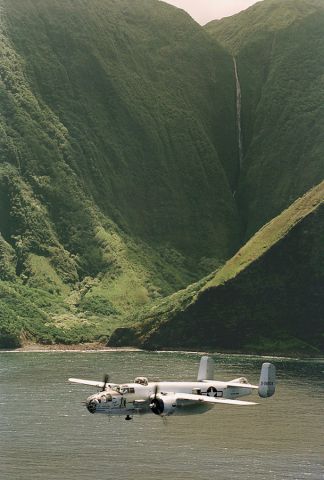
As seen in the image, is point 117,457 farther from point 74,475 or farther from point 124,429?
point 124,429

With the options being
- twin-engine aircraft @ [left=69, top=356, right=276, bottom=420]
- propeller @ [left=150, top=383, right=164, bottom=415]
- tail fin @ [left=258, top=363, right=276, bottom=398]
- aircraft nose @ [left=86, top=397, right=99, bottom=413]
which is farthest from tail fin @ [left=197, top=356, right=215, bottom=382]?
propeller @ [left=150, top=383, right=164, bottom=415]

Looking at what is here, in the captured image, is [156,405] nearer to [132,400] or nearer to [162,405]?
[162,405]

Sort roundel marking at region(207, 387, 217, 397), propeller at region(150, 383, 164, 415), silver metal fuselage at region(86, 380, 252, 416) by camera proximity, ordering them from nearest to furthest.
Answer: propeller at region(150, 383, 164, 415)
silver metal fuselage at region(86, 380, 252, 416)
roundel marking at region(207, 387, 217, 397)

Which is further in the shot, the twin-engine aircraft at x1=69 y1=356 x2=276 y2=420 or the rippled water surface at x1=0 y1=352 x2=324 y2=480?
the rippled water surface at x1=0 y1=352 x2=324 y2=480

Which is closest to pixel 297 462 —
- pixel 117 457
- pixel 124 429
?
pixel 117 457

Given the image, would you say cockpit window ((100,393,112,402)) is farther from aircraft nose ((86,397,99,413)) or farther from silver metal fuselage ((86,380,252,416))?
aircraft nose ((86,397,99,413))

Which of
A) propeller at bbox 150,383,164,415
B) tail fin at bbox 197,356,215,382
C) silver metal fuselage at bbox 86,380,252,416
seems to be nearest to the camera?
propeller at bbox 150,383,164,415

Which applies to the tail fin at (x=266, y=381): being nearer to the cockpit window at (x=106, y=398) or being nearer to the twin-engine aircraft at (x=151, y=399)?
the twin-engine aircraft at (x=151, y=399)

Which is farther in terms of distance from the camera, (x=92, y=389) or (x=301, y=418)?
(x=92, y=389)
